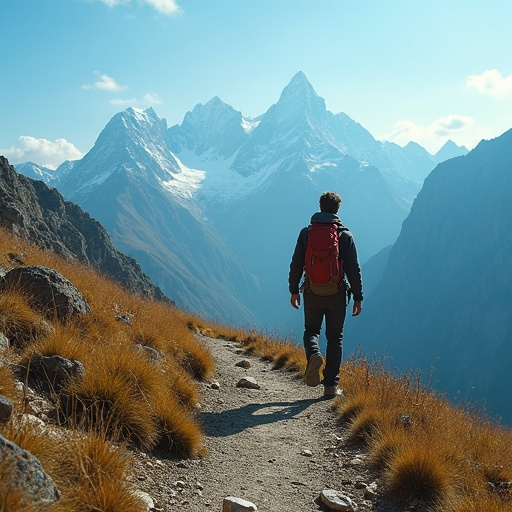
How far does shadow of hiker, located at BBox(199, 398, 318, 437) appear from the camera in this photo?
6602mm

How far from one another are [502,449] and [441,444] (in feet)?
4.28

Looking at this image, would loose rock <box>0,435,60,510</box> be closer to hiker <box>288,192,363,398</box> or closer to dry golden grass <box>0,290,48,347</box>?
dry golden grass <box>0,290,48,347</box>

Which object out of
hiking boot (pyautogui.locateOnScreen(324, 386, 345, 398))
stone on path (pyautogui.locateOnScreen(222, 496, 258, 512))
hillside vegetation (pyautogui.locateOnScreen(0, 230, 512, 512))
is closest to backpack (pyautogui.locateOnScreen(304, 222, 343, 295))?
hillside vegetation (pyautogui.locateOnScreen(0, 230, 512, 512))

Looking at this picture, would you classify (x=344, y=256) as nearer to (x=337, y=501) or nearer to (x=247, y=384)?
(x=247, y=384)

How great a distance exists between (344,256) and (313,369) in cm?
198

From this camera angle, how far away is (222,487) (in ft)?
15.1

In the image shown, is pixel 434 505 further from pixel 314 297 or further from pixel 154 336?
pixel 154 336

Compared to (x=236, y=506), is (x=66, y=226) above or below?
below

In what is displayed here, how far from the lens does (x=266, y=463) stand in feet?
18.0

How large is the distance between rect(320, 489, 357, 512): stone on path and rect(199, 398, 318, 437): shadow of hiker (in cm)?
207

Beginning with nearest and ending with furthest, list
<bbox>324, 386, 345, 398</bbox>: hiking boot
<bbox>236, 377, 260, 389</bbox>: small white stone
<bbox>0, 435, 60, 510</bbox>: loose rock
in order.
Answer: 1. <bbox>0, 435, 60, 510</bbox>: loose rock
2. <bbox>324, 386, 345, 398</bbox>: hiking boot
3. <bbox>236, 377, 260, 389</bbox>: small white stone

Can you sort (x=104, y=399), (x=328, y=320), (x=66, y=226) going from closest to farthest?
(x=104, y=399) < (x=328, y=320) < (x=66, y=226)

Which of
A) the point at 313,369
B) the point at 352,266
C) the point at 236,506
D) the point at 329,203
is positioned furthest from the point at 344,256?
the point at 236,506

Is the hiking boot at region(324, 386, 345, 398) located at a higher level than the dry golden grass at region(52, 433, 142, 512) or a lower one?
lower
